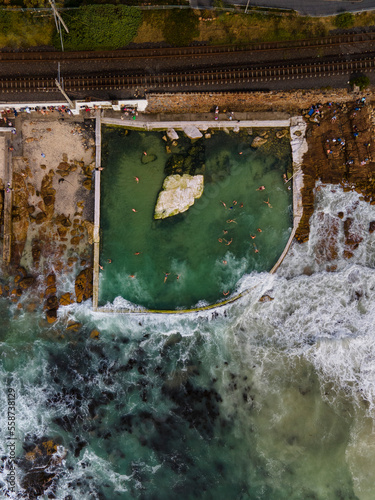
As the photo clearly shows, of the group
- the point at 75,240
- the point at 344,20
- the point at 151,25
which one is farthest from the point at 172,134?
the point at 344,20

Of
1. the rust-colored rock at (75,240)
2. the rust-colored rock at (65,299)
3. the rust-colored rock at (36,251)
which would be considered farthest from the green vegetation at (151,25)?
the rust-colored rock at (65,299)

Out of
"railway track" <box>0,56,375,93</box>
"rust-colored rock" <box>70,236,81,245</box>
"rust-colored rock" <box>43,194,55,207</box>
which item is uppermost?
"railway track" <box>0,56,375,93</box>

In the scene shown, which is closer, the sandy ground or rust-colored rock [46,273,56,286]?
the sandy ground

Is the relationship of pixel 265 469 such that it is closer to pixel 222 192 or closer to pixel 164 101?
pixel 222 192

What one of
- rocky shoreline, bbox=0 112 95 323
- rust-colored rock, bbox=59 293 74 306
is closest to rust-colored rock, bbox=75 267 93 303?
rocky shoreline, bbox=0 112 95 323

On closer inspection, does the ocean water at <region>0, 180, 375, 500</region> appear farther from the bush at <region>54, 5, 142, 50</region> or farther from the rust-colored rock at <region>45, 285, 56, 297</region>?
the bush at <region>54, 5, 142, 50</region>

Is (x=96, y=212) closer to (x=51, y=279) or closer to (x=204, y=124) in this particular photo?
(x=51, y=279)

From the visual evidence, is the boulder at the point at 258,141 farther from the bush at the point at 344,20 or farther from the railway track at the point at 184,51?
the bush at the point at 344,20
